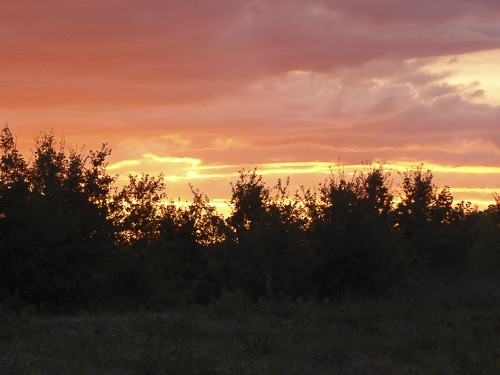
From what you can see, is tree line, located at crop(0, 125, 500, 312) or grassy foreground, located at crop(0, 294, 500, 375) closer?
grassy foreground, located at crop(0, 294, 500, 375)

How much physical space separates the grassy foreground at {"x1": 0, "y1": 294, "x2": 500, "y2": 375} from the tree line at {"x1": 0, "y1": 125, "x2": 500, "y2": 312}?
19.1 feet

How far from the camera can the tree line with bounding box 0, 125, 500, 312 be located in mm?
27297

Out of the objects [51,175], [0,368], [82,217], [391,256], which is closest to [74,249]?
[82,217]

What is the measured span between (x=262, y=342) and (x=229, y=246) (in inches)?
972

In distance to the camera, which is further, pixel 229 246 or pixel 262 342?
pixel 229 246

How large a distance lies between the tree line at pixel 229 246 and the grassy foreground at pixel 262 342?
19.1 feet

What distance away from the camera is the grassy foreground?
13096mm

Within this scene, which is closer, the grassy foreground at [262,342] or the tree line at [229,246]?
the grassy foreground at [262,342]

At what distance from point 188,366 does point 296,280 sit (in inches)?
741

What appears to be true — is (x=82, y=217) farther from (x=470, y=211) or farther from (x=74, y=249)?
(x=470, y=211)

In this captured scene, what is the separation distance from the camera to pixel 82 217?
3180 cm

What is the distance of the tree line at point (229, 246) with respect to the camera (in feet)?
89.6

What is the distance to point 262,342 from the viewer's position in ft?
52.6

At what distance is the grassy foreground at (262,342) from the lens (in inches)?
516
